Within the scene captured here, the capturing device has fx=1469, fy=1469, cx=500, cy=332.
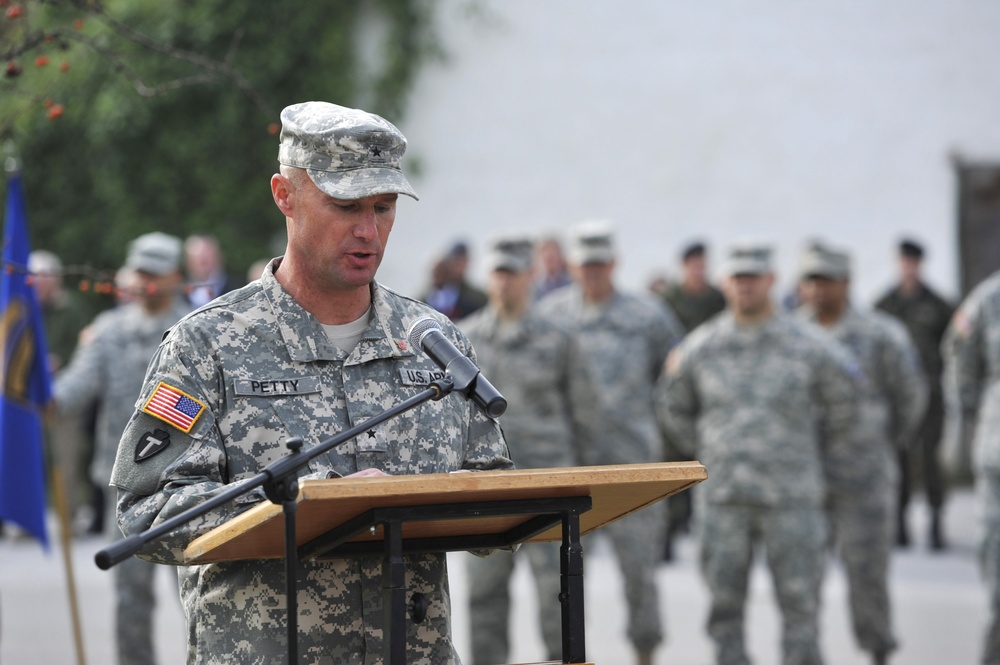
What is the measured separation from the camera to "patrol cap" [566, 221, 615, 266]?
9828mm

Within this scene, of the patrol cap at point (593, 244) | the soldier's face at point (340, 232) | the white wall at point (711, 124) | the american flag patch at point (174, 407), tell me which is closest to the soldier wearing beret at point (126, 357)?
the patrol cap at point (593, 244)

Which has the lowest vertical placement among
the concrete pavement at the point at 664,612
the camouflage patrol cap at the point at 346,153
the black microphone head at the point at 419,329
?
the concrete pavement at the point at 664,612

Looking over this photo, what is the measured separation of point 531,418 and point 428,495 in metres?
5.57

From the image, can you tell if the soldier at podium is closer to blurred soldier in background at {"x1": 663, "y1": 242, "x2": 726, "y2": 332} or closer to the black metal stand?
the black metal stand

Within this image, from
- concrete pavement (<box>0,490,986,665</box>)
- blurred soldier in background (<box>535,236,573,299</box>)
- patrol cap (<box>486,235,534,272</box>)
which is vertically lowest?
concrete pavement (<box>0,490,986,665</box>)

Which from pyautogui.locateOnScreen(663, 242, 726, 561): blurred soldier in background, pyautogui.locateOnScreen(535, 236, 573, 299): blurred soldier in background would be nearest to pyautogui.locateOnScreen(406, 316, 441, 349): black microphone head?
pyautogui.locateOnScreen(663, 242, 726, 561): blurred soldier in background

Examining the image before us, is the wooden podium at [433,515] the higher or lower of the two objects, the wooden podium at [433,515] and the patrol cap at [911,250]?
the lower

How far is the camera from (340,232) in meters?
3.57

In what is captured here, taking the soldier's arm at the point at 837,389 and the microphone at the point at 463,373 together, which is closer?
the microphone at the point at 463,373

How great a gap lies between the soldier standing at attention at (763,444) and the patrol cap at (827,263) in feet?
3.83

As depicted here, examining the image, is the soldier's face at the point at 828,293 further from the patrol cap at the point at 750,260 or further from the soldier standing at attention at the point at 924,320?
the soldier standing at attention at the point at 924,320

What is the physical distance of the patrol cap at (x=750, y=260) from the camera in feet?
27.5

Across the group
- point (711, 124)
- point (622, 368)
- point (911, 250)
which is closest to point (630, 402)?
point (622, 368)

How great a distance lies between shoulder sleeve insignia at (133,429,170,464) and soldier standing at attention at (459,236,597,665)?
4946mm
